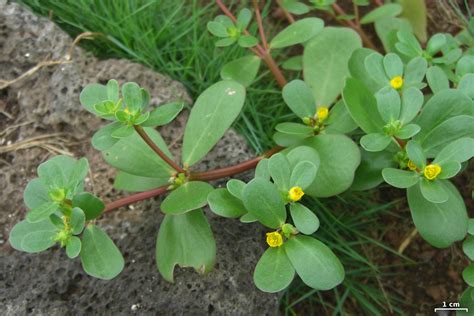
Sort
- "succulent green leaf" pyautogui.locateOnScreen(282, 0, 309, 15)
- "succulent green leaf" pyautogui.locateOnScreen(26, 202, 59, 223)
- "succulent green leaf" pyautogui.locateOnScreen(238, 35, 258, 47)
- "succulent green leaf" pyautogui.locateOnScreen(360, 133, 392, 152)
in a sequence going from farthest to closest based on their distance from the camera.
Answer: "succulent green leaf" pyautogui.locateOnScreen(282, 0, 309, 15) → "succulent green leaf" pyautogui.locateOnScreen(238, 35, 258, 47) → "succulent green leaf" pyautogui.locateOnScreen(360, 133, 392, 152) → "succulent green leaf" pyautogui.locateOnScreen(26, 202, 59, 223)

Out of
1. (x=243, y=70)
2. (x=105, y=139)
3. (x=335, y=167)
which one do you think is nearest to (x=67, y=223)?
(x=105, y=139)

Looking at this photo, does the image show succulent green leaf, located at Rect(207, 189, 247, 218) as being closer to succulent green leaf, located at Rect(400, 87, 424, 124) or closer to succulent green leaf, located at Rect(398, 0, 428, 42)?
succulent green leaf, located at Rect(400, 87, 424, 124)

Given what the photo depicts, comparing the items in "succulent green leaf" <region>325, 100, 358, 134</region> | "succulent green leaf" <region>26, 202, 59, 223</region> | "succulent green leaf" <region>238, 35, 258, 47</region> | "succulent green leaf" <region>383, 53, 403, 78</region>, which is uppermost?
"succulent green leaf" <region>383, 53, 403, 78</region>

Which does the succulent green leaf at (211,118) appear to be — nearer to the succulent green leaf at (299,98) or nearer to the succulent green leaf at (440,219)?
the succulent green leaf at (299,98)

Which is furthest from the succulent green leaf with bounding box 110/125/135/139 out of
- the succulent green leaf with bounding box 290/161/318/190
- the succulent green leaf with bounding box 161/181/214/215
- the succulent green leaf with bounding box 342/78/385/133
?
the succulent green leaf with bounding box 342/78/385/133

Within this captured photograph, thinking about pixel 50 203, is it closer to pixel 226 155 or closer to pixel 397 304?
pixel 226 155

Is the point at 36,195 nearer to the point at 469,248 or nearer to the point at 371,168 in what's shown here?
the point at 371,168

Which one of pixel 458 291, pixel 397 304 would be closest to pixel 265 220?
pixel 397 304
